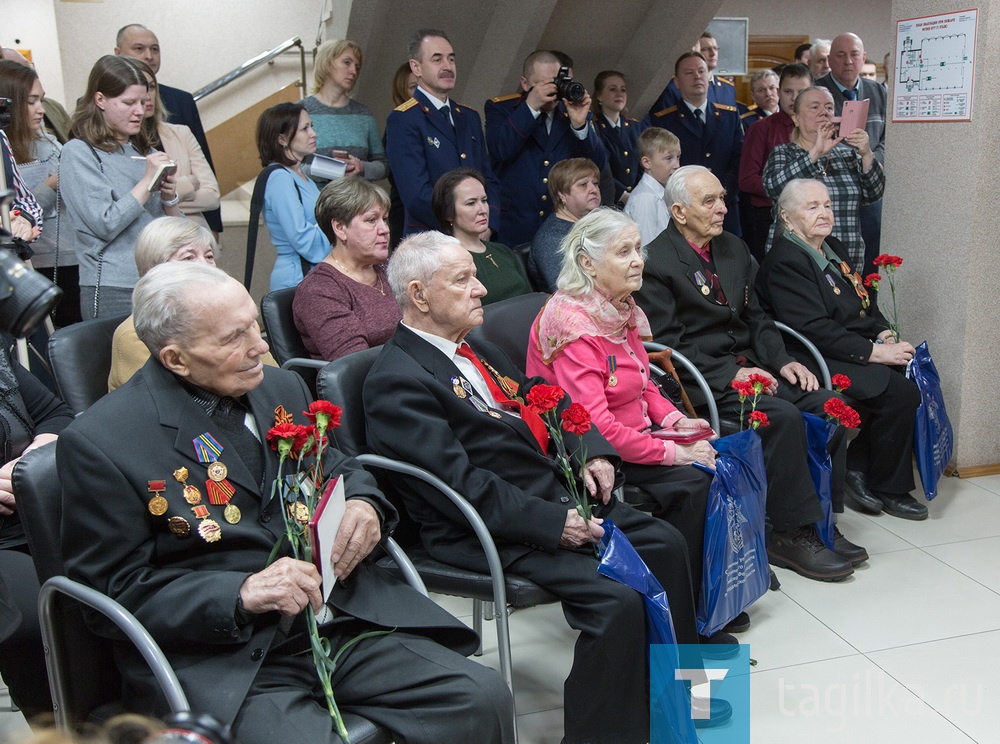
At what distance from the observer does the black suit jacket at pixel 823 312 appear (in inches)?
143

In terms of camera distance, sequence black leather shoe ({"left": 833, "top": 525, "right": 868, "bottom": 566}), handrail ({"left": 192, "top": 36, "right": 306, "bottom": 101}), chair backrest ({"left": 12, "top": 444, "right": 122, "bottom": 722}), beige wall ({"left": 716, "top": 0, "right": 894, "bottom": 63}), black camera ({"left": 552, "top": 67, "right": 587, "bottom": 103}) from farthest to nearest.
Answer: beige wall ({"left": 716, "top": 0, "right": 894, "bottom": 63}) < handrail ({"left": 192, "top": 36, "right": 306, "bottom": 101}) < black camera ({"left": 552, "top": 67, "right": 587, "bottom": 103}) < black leather shoe ({"left": 833, "top": 525, "right": 868, "bottom": 566}) < chair backrest ({"left": 12, "top": 444, "right": 122, "bottom": 722})

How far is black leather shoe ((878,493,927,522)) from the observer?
11.8ft

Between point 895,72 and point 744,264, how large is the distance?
1280 millimetres

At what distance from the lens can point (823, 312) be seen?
3.66m

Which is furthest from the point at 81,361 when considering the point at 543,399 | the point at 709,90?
the point at 709,90

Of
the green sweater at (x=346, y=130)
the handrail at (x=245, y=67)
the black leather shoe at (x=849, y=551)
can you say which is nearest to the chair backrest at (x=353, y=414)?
the black leather shoe at (x=849, y=551)

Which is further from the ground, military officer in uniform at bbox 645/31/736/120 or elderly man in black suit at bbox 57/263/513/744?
military officer in uniform at bbox 645/31/736/120

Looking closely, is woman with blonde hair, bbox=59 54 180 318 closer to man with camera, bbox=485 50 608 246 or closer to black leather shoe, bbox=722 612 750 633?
man with camera, bbox=485 50 608 246

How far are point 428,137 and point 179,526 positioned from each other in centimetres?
272

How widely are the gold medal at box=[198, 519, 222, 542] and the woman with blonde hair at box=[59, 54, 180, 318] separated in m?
1.67

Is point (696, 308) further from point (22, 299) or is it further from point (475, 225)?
point (22, 299)

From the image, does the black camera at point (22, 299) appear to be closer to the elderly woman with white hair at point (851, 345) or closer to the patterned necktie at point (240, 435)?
the patterned necktie at point (240, 435)

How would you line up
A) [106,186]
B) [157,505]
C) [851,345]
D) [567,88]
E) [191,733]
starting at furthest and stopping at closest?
[567,88] < [851,345] < [106,186] < [157,505] < [191,733]

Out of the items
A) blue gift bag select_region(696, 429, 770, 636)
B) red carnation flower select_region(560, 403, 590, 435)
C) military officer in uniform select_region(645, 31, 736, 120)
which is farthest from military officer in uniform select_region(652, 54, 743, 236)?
red carnation flower select_region(560, 403, 590, 435)
